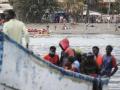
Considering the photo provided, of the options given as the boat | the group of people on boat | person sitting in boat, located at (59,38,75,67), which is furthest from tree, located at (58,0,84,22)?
the boat

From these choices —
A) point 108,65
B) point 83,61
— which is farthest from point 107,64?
point 83,61

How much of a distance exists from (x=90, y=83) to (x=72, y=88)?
340 millimetres

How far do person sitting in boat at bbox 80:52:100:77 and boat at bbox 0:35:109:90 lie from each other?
1.86 ft

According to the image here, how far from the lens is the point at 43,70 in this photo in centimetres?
1201

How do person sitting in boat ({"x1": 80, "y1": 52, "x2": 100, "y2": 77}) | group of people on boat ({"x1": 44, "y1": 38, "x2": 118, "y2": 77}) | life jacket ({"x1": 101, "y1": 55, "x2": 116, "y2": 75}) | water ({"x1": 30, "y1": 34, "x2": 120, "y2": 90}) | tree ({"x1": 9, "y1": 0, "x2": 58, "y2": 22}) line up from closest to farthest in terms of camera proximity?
1. person sitting in boat ({"x1": 80, "y1": 52, "x2": 100, "y2": 77})
2. group of people on boat ({"x1": 44, "y1": 38, "x2": 118, "y2": 77})
3. life jacket ({"x1": 101, "y1": 55, "x2": 116, "y2": 75})
4. water ({"x1": 30, "y1": 34, "x2": 120, "y2": 90})
5. tree ({"x1": 9, "y1": 0, "x2": 58, "y2": 22})

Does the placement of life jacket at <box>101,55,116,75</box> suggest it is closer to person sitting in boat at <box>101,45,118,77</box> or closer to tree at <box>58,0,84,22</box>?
person sitting in boat at <box>101,45,118,77</box>

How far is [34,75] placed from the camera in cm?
1193

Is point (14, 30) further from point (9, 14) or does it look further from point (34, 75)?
point (34, 75)

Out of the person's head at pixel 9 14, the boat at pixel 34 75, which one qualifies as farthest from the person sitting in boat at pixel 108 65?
the person's head at pixel 9 14

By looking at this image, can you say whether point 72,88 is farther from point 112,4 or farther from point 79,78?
point 112,4

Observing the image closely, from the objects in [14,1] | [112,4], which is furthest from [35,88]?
[112,4]

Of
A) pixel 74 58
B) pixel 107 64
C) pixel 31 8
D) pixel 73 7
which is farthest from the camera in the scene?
pixel 73 7

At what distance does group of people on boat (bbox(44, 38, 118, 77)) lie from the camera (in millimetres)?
12805

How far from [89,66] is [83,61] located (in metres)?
0.24
